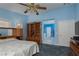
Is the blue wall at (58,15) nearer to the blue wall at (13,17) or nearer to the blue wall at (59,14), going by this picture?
the blue wall at (59,14)

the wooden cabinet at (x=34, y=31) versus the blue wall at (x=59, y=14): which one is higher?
the blue wall at (x=59, y=14)

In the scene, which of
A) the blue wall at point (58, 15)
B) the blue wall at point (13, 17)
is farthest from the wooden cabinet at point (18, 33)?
the blue wall at point (58, 15)

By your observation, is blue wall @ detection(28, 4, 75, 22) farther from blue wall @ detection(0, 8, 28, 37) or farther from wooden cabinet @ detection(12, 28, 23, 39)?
wooden cabinet @ detection(12, 28, 23, 39)

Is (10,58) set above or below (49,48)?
above

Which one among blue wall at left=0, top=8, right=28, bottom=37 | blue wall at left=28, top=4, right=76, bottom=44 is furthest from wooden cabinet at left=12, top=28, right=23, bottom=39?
blue wall at left=28, top=4, right=76, bottom=44

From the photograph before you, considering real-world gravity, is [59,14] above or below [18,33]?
above

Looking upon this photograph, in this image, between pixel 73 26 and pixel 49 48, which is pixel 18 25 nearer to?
pixel 49 48

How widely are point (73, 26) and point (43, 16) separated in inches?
35.1

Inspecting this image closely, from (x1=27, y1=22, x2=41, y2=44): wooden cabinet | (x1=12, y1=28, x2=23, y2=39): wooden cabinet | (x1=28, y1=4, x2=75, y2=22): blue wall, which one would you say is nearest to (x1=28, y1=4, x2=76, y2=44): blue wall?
(x1=28, y1=4, x2=75, y2=22): blue wall

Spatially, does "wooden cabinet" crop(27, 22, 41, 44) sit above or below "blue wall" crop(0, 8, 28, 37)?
below

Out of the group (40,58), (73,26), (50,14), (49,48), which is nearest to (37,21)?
(50,14)

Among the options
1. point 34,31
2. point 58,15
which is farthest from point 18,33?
point 58,15

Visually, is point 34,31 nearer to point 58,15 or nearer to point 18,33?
point 18,33

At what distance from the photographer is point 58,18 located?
8.92 feet
